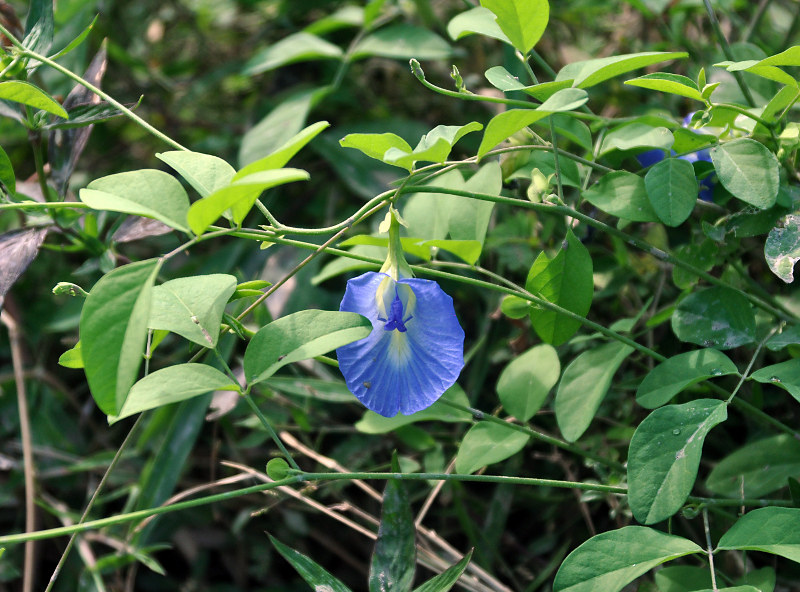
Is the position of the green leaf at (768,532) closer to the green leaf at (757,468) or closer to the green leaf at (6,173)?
the green leaf at (757,468)

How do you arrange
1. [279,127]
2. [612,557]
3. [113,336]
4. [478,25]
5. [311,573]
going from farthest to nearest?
[279,127] < [478,25] < [311,573] < [612,557] < [113,336]

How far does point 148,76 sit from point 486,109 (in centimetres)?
79

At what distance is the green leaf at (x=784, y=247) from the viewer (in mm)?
757

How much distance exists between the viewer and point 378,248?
0.92 meters

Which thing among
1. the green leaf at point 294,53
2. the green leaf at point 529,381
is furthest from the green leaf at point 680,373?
the green leaf at point 294,53

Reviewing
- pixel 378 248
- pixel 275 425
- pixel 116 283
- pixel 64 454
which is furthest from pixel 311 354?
pixel 64 454

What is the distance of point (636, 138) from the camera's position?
87 centimetres

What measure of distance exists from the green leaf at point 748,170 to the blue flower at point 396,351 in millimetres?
327

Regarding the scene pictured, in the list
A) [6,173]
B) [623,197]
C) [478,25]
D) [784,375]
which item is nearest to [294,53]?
[478,25]

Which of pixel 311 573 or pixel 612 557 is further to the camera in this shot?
pixel 311 573

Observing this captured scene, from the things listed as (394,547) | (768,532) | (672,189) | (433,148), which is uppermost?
(433,148)

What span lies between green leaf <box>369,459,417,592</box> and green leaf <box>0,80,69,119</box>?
0.55 metres

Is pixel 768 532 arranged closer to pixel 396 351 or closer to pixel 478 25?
pixel 396 351

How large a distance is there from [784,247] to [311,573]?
0.60 m
